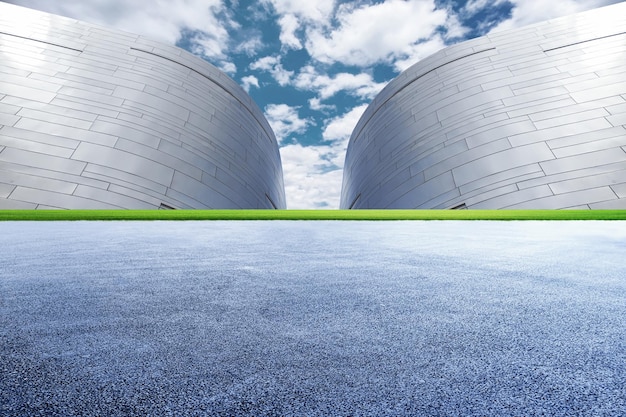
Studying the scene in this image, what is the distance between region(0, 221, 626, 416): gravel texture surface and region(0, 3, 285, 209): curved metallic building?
13213 mm

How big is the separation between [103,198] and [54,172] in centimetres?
213

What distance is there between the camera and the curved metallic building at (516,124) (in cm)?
1412

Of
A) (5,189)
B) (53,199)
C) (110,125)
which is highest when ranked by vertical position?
(110,125)

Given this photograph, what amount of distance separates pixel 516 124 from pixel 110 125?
1756 centimetres

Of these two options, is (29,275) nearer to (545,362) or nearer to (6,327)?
(6,327)

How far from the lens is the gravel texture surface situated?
1.02 m

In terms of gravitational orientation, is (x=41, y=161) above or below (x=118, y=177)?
above

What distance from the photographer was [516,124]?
52.9ft

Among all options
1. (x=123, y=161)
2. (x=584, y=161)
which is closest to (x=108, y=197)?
(x=123, y=161)

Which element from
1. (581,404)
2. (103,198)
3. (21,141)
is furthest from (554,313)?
(21,141)

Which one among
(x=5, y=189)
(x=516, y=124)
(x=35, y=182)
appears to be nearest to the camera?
(x=5, y=189)

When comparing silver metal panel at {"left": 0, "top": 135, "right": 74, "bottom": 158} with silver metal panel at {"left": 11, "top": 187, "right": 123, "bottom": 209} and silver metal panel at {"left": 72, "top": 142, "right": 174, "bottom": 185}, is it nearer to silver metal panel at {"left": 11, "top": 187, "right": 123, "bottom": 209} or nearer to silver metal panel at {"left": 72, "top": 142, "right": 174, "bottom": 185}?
silver metal panel at {"left": 72, "top": 142, "right": 174, "bottom": 185}

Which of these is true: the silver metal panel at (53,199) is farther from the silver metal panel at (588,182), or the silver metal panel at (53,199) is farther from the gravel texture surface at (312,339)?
the silver metal panel at (588,182)

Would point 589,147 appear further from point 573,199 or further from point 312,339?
point 312,339
